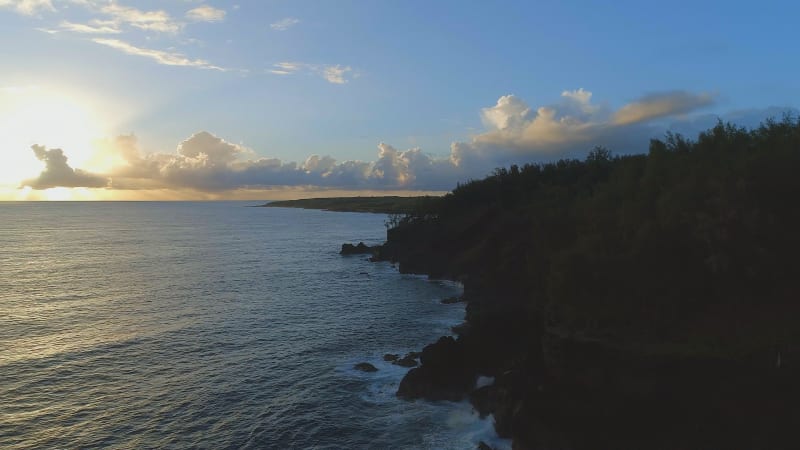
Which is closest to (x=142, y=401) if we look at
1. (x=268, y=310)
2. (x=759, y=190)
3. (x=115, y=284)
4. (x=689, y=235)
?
(x=268, y=310)

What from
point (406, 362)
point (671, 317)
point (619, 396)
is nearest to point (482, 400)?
point (619, 396)

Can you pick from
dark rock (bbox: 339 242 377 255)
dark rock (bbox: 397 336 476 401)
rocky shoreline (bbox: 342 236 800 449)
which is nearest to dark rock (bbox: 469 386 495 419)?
rocky shoreline (bbox: 342 236 800 449)

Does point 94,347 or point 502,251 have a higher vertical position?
point 502,251

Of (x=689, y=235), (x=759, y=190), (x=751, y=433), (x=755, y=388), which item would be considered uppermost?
(x=759, y=190)

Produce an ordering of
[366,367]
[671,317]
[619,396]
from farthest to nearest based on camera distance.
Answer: [366,367] → [671,317] → [619,396]

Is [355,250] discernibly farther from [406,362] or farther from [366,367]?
[366,367]

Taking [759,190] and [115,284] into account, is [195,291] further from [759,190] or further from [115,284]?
[759,190]
